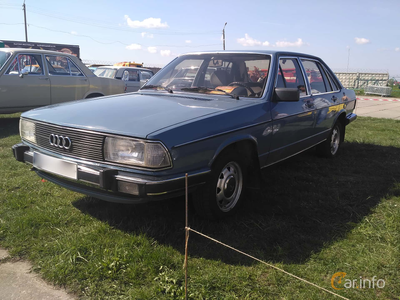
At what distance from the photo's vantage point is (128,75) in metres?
12.3

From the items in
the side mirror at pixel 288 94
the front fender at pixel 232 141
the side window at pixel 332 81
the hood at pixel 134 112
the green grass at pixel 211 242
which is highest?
the side window at pixel 332 81

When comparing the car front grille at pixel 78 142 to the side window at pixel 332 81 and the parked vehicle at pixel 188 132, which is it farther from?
the side window at pixel 332 81

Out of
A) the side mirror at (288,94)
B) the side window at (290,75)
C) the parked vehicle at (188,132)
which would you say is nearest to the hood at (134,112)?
the parked vehicle at (188,132)

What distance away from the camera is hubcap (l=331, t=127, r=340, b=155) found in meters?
5.45

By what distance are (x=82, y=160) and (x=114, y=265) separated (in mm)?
Result: 820

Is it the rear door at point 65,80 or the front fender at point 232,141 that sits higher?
the rear door at point 65,80

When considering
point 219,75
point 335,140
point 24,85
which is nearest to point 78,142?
point 219,75

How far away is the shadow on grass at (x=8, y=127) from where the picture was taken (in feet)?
22.2

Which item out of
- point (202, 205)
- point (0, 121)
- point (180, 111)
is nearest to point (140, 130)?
point (180, 111)

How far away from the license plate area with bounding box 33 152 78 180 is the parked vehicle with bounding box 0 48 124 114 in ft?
16.2

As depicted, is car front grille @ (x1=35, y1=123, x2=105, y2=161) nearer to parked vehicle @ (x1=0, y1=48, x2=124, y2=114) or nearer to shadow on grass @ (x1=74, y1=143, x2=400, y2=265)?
shadow on grass @ (x1=74, y1=143, x2=400, y2=265)

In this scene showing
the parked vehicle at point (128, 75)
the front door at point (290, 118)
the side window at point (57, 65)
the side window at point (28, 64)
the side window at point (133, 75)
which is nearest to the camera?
the front door at point (290, 118)

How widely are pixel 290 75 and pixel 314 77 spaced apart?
2.67ft

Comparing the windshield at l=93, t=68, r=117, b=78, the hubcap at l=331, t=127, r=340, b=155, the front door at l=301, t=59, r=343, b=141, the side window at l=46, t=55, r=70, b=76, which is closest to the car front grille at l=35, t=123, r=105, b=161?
the front door at l=301, t=59, r=343, b=141
